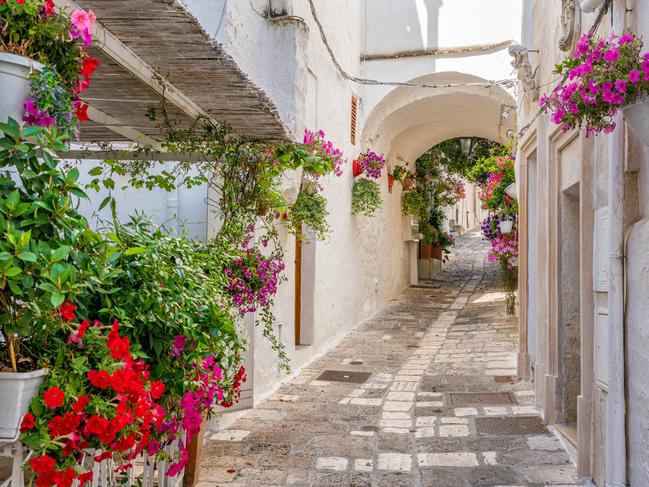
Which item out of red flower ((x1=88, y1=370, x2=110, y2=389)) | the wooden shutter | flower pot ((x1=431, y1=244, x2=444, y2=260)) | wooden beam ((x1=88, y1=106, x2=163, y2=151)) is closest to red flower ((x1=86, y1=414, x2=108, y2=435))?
red flower ((x1=88, y1=370, x2=110, y2=389))

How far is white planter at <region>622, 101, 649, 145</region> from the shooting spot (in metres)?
3.10

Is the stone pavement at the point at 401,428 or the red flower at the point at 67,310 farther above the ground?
→ the red flower at the point at 67,310

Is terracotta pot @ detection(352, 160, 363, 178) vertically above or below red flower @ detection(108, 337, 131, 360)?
above

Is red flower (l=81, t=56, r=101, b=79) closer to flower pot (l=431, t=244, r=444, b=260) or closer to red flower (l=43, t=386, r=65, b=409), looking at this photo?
red flower (l=43, t=386, r=65, b=409)

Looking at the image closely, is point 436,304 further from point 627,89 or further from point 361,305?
point 627,89

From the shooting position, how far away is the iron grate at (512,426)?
18.2 ft

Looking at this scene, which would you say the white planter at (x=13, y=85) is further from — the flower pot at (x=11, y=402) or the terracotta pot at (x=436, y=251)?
the terracotta pot at (x=436, y=251)

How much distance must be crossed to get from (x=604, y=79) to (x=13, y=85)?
8.33 ft

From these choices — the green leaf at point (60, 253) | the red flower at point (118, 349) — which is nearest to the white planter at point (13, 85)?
the green leaf at point (60, 253)

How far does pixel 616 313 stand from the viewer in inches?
145

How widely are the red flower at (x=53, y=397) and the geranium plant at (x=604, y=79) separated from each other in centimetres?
263

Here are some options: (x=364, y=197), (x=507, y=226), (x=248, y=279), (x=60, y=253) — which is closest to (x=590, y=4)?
(x=248, y=279)

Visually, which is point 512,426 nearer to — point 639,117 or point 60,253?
point 639,117

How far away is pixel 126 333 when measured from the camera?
8.46ft
